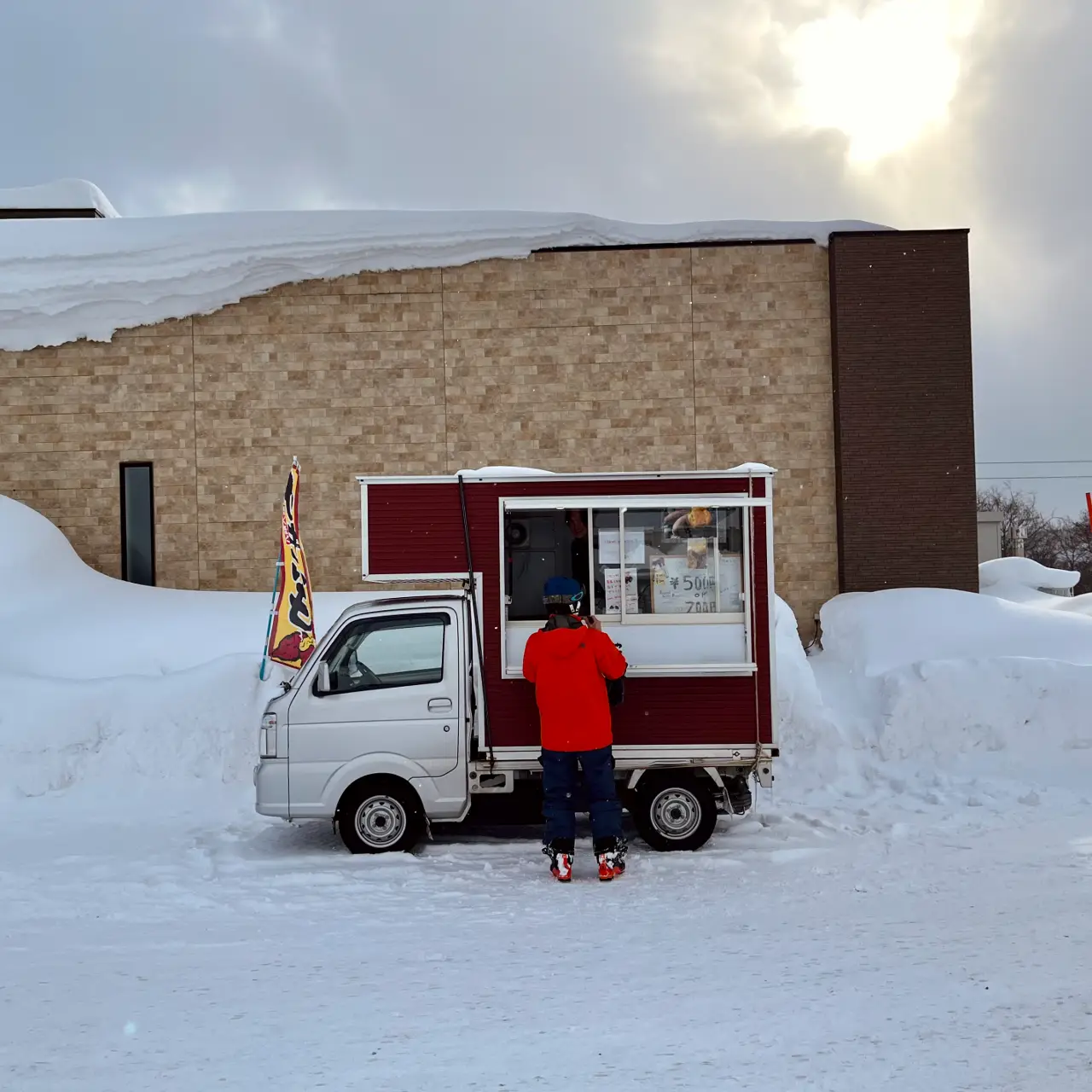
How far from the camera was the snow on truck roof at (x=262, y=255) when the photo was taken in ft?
56.9

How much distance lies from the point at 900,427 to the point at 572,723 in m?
11.2

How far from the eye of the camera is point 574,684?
779cm

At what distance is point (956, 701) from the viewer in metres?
12.1

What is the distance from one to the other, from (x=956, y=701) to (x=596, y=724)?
591 centimetres

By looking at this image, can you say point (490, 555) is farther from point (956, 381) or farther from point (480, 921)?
point (956, 381)

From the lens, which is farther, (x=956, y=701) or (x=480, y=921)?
(x=956, y=701)

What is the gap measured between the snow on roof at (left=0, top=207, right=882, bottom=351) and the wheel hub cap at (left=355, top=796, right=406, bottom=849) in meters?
11.0

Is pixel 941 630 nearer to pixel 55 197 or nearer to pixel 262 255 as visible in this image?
pixel 262 255

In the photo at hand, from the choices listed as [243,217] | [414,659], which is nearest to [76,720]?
[414,659]

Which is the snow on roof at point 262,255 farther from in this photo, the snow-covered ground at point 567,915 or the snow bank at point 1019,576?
the snow bank at point 1019,576

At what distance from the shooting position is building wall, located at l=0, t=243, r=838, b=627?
17406mm

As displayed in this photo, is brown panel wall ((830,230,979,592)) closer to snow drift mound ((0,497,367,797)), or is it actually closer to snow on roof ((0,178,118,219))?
snow drift mound ((0,497,367,797))

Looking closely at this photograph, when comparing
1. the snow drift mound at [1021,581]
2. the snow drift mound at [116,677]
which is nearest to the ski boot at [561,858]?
the snow drift mound at [116,677]

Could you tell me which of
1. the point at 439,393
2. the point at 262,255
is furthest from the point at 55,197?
the point at 439,393
